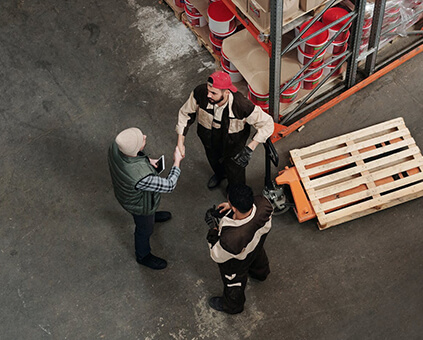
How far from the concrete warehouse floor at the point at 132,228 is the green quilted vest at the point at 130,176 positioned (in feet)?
3.71

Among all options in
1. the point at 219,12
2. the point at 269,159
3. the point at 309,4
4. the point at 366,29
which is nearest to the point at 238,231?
the point at 269,159

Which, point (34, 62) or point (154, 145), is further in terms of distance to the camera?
point (34, 62)

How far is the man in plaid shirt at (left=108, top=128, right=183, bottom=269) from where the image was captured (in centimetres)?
→ 463

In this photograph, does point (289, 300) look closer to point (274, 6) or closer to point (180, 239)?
point (180, 239)

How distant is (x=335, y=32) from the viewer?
5.98 metres

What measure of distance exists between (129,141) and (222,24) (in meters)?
2.43

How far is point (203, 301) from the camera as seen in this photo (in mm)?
5781

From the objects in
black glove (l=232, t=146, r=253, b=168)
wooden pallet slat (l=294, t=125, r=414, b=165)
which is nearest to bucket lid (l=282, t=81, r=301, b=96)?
wooden pallet slat (l=294, t=125, r=414, b=165)

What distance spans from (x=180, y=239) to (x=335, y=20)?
2974 mm

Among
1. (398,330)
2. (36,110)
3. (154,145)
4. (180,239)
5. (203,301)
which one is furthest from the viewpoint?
(36,110)

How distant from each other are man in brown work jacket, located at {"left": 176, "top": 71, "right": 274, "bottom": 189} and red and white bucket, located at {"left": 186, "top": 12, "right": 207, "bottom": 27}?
219 centimetres

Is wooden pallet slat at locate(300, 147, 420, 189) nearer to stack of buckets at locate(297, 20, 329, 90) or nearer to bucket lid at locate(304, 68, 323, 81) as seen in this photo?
bucket lid at locate(304, 68, 323, 81)

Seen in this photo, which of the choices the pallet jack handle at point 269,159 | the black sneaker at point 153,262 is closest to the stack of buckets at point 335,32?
the pallet jack handle at point 269,159

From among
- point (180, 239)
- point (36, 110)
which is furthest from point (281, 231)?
point (36, 110)
